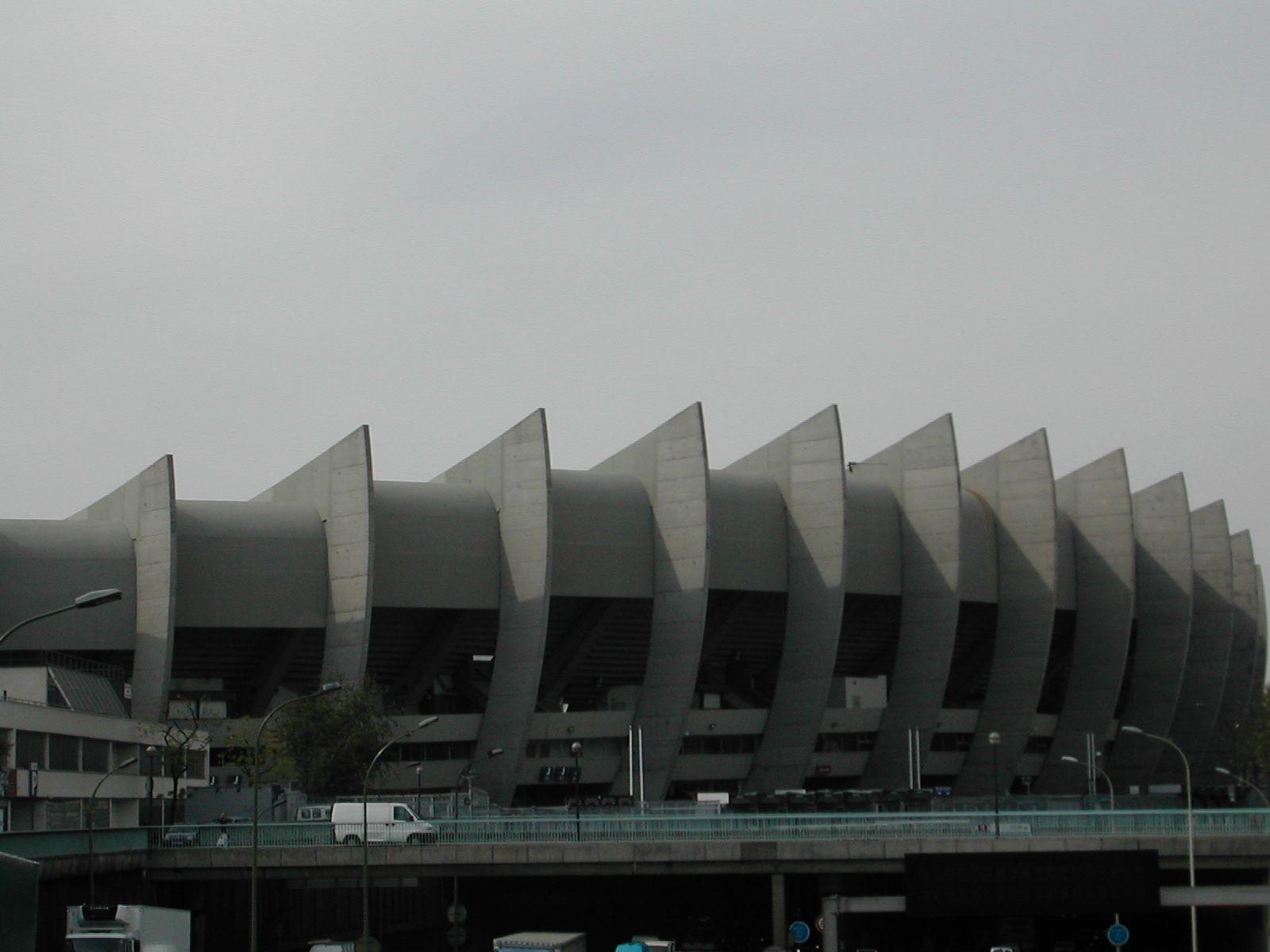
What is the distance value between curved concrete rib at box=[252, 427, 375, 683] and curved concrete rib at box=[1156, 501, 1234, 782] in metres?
57.7

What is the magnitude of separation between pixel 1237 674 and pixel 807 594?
48990 millimetres

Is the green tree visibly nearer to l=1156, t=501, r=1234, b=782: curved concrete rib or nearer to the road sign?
the road sign

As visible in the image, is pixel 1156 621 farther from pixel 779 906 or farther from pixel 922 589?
pixel 779 906

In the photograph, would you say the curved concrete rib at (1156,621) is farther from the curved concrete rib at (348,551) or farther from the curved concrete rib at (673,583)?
the curved concrete rib at (348,551)

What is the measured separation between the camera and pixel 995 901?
4525 cm

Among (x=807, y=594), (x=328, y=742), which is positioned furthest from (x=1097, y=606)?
(x=328, y=742)

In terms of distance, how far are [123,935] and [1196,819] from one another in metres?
27.4

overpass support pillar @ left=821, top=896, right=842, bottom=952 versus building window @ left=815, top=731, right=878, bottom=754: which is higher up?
building window @ left=815, top=731, right=878, bottom=754

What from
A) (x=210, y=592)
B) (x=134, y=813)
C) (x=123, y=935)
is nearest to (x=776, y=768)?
(x=210, y=592)

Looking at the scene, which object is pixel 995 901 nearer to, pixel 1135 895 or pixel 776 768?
pixel 1135 895

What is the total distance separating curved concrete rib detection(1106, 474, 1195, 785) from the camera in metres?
101

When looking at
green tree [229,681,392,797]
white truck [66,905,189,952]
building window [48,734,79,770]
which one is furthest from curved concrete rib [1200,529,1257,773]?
white truck [66,905,189,952]

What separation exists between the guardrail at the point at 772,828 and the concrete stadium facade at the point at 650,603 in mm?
19593

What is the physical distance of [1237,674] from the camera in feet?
381
